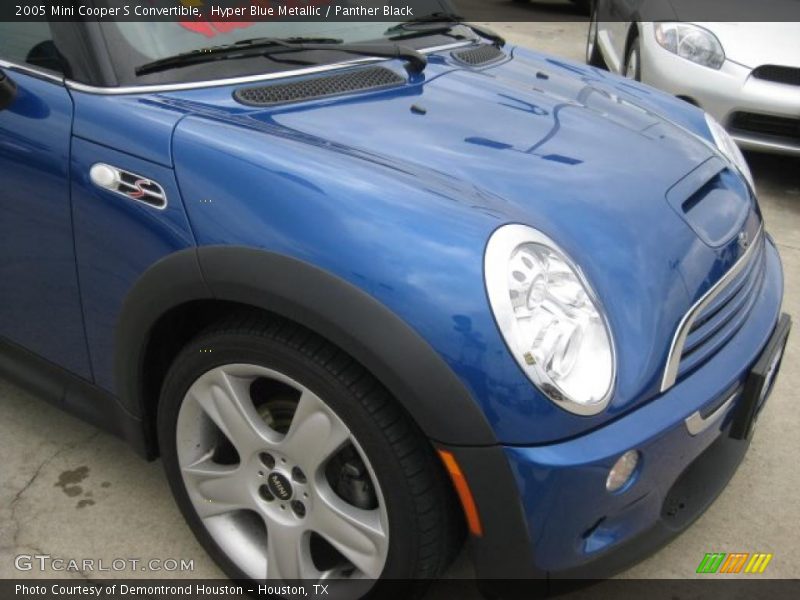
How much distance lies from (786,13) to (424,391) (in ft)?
15.1

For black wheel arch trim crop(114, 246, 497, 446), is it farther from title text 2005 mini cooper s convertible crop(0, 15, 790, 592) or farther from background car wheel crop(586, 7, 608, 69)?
background car wheel crop(586, 7, 608, 69)

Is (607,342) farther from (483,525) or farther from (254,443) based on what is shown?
(254,443)

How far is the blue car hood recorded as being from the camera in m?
1.59

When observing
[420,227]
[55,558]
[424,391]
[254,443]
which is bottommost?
[55,558]

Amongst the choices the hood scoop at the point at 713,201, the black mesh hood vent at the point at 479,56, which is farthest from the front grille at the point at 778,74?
the hood scoop at the point at 713,201

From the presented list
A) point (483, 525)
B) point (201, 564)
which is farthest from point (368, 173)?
point (201, 564)

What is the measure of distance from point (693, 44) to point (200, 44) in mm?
3648

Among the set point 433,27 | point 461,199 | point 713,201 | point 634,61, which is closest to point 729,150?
point 713,201

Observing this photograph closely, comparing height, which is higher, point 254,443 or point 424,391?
point 424,391

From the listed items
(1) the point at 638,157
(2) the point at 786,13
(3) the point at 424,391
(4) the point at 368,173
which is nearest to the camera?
(3) the point at 424,391

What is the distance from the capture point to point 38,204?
2051mm

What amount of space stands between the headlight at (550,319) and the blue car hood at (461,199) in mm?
28

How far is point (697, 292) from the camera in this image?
1.89 m

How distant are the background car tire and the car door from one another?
412 centimetres
